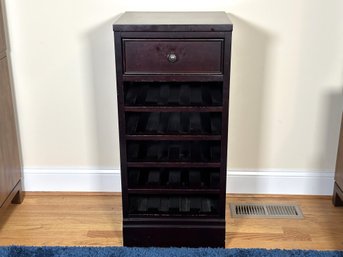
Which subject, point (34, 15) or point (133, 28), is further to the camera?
point (34, 15)

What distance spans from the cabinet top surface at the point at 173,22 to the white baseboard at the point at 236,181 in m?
0.77

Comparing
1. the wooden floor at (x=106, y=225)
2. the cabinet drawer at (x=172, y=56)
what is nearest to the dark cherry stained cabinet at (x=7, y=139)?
the wooden floor at (x=106, y=225)

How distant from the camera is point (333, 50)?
78.5 inches

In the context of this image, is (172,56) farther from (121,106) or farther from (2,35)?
(2,35)

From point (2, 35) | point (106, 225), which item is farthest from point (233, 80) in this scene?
point (2, 35)

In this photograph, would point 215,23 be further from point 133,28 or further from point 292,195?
point 292,195

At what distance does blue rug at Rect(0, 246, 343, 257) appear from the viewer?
5.86ft

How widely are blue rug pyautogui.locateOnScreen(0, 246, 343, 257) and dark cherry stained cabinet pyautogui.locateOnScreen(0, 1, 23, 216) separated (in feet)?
0.77

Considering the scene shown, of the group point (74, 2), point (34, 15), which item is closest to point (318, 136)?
point (74, 2)

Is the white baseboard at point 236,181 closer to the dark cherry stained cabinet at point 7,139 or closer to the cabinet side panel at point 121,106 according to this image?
the dark cherry stained cabinet at point 7,139

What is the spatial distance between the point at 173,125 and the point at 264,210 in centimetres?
64

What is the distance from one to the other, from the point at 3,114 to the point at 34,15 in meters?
0.43

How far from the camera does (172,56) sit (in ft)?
5.19

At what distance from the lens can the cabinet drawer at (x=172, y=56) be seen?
157cm
